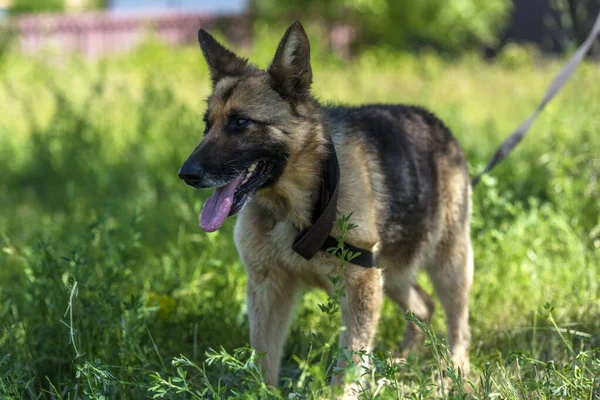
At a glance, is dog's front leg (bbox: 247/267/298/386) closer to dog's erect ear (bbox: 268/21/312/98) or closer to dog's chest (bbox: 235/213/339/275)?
dog's chest (bbox: 235/213/339/275)

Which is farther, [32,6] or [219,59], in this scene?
[32,6]

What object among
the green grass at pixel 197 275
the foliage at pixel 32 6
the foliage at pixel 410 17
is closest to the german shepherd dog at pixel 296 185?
the green grass at pixel 197 275

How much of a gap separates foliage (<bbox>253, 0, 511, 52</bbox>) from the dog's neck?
17.5 meters

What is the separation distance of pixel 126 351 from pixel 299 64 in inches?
65.3

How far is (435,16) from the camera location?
66.1 feet

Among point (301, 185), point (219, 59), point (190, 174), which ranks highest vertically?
point (219, 59)

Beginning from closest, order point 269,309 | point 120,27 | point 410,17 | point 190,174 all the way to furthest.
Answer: point 190,174 < point 269,309 < point 410,17 < point 120,27

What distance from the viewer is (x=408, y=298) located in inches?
173

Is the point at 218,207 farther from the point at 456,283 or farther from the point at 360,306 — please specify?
the point at 456,283

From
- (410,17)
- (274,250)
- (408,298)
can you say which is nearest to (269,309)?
(274,250)

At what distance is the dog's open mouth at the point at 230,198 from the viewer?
3156 mm

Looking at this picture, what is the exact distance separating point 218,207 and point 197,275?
5.11 ft

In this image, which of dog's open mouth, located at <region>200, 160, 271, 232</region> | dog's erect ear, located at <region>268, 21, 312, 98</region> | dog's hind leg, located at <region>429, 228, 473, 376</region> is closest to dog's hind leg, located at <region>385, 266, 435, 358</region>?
dog's hind leg, located at <region>429, 228, 473, 376</region>

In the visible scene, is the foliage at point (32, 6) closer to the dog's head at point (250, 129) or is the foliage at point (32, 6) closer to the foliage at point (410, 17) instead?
the foliage at point (410, 17)
